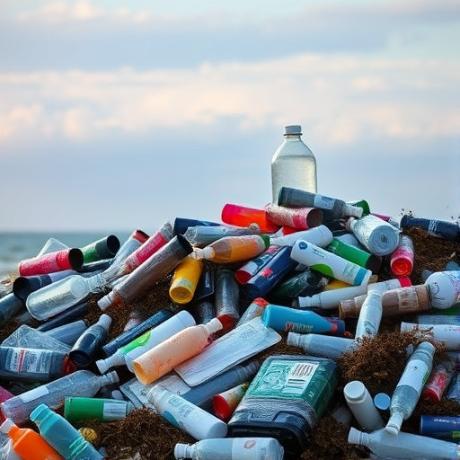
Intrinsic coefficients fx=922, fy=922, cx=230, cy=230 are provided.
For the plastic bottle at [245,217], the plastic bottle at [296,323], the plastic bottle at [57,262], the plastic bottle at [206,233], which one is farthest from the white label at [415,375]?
the plastic bottle at [57,262]

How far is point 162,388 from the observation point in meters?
4.71

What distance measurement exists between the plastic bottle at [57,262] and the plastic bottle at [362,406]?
272 centimetres

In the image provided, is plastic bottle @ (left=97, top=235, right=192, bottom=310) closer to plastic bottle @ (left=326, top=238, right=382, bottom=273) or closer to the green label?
the green label

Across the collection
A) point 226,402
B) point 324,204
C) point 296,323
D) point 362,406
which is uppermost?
point 324,204

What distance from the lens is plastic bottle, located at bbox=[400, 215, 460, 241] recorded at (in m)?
6.08

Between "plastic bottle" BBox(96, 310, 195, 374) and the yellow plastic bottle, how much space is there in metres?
0.27

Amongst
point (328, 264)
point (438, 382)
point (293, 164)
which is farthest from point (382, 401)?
point (293, 164)

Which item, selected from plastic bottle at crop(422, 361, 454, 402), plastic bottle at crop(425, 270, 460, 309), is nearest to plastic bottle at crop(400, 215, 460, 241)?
plastic bottle at crop(425, 270, 460, 309)

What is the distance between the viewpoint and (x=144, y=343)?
5016 mm

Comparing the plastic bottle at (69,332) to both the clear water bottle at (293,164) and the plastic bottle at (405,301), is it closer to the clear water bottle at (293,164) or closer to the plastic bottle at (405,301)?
the plastic bottle at (405,301)

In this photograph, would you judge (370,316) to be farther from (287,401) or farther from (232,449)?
(232,449)

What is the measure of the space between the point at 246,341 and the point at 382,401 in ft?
3.06

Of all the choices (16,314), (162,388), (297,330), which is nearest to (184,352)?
(162,388)

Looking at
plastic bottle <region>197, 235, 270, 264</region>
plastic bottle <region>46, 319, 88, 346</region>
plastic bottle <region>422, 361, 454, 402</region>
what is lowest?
plastic bottle <region>46, 319, 88, 346</region>
